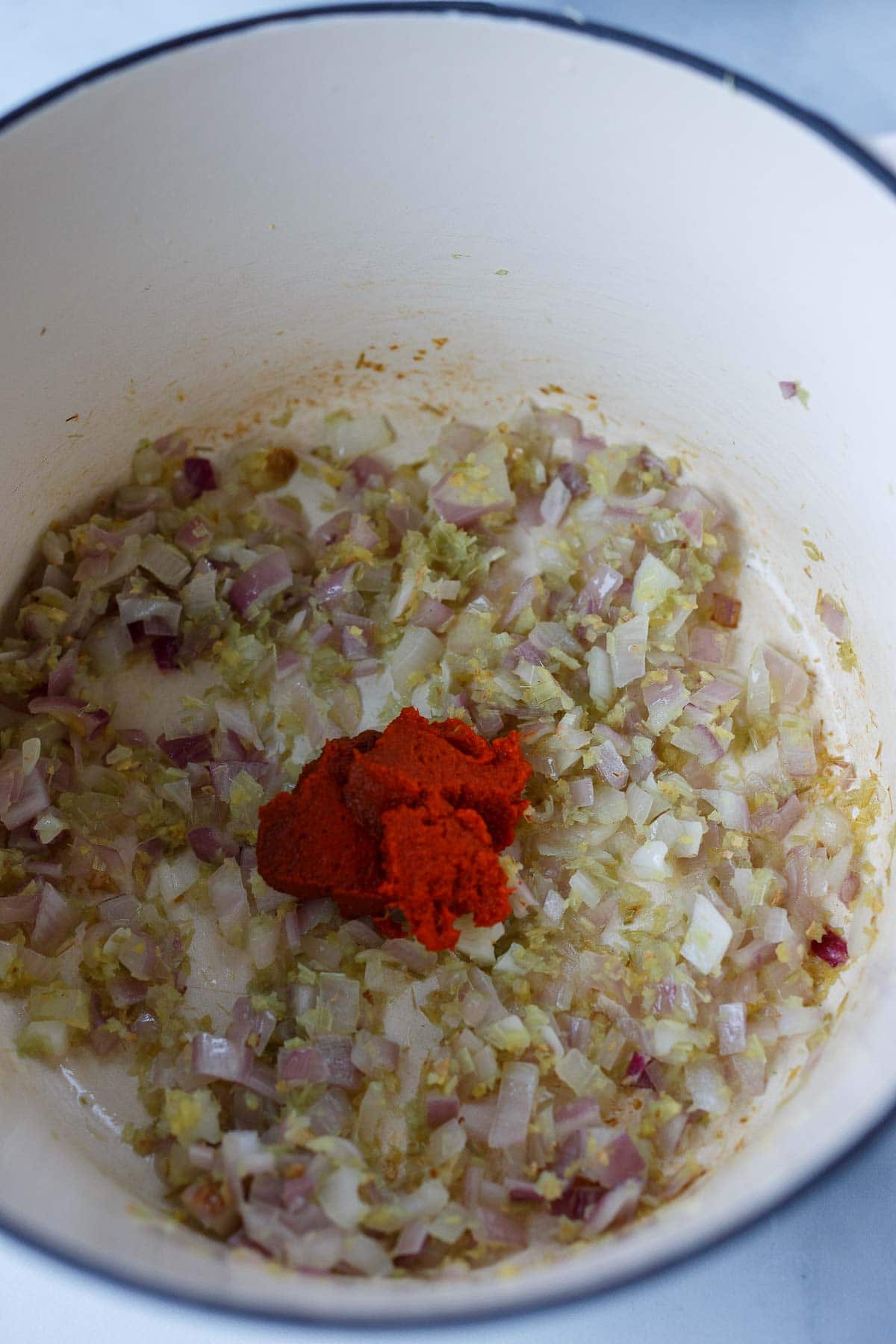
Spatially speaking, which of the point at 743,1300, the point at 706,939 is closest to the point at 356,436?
the point at 706,939

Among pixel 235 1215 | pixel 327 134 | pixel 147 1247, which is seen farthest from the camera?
pixel 327 134

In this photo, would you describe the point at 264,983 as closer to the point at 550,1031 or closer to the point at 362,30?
the point at 550,1031

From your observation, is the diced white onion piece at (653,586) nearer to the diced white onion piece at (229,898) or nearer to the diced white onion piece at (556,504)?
the diced white onion piece at (556,504)

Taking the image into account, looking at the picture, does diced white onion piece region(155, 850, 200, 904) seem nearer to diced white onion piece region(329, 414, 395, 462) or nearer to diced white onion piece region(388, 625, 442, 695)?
diced white onion piece region(388, 625, 442, 695)

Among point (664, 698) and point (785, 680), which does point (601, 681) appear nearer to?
point (664, 698)

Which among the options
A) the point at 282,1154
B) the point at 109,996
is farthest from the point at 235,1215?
the point at 109,996

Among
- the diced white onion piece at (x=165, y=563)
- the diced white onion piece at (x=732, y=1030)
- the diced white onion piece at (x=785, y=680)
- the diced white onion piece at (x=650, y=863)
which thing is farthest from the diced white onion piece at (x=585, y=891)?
the diced white onion piece at (x=165, y=563)
